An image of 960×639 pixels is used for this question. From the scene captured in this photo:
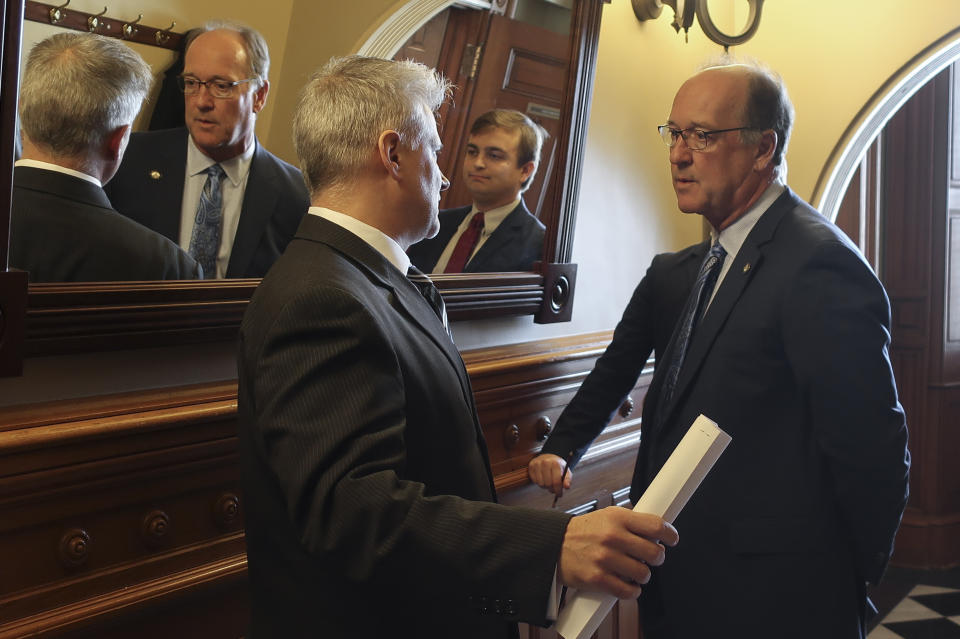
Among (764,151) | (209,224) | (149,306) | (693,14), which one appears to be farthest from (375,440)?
(693,14)

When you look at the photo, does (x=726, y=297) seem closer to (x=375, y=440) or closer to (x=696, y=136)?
(x=696, y=136)

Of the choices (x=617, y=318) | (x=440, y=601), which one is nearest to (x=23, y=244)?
(x=440, y=601)

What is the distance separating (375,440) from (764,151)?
54.9 inches

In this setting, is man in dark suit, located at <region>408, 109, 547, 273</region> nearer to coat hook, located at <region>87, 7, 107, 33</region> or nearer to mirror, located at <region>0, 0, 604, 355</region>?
mirror, located at <region>0, 0, 604, 355</region>

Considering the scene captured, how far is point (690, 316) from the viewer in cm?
207

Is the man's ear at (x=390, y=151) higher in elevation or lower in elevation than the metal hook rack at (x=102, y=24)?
lower

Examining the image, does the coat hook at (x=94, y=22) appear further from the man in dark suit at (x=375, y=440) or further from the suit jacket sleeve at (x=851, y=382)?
the suit jacket sleeve at (x=851, y=382)

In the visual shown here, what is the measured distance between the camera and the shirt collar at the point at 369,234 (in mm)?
1327

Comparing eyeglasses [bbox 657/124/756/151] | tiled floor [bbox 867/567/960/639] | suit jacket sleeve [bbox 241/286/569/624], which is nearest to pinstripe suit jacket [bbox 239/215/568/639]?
suit jacket sleeve [bbox 241/286/569/624]

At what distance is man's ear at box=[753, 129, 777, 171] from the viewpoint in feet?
6.88

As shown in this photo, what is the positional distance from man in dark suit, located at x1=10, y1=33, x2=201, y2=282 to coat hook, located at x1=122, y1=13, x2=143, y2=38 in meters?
0.02

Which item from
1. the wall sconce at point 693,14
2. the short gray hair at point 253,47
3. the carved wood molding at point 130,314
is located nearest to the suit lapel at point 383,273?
the carved wood molding at point 130,314

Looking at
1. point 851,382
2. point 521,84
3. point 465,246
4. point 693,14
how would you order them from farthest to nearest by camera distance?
point 693,14 → point 521,84 → point 465,246 → point 851,382

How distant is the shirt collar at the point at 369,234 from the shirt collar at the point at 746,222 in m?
1.00
